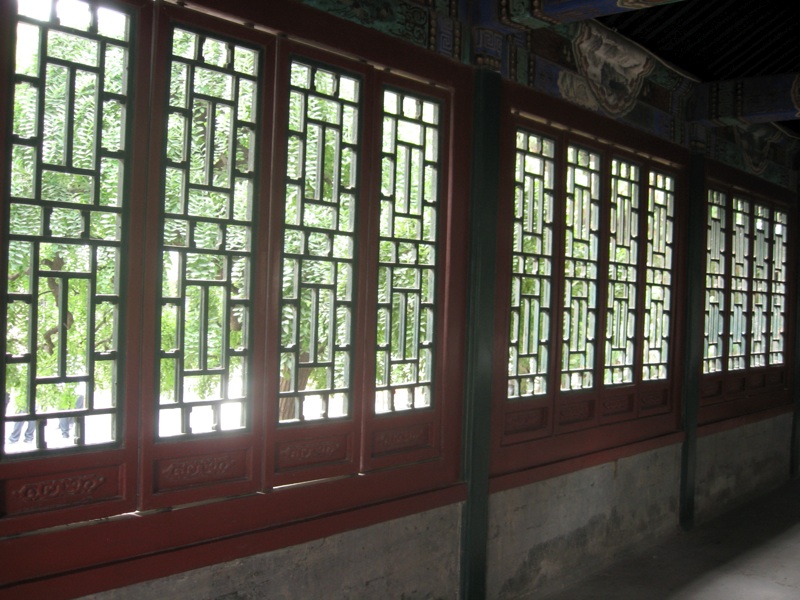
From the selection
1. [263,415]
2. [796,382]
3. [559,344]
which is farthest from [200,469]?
[796,382]

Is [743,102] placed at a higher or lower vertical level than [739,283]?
higher

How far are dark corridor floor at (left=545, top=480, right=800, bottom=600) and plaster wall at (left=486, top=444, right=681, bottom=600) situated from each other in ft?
0.41

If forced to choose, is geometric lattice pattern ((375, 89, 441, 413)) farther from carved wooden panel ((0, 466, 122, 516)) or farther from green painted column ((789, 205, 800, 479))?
green painted column ((789, 205, 800, 479))

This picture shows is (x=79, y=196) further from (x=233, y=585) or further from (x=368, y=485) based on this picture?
(x=368, y=485)

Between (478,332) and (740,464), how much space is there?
170 inches

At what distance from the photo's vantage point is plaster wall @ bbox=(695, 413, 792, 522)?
268 inches

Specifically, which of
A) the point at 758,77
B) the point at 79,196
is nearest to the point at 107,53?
the point at 79,196

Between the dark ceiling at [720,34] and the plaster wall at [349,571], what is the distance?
332cm

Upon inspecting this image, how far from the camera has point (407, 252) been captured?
397 centimetres

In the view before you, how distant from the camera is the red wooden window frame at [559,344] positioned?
4.50m

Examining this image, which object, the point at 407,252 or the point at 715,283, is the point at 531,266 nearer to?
the point at 407,252

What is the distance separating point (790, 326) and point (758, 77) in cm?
320

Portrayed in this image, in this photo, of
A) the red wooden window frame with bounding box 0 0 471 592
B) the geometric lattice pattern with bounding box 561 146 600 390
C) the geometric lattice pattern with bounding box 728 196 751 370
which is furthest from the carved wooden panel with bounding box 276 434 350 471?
the geometric lattice pattern with bounding box 728 196 751 370

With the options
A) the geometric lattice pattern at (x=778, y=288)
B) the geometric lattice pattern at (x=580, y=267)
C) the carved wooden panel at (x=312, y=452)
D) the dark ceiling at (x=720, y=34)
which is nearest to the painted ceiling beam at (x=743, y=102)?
the dark ceiling at (x=720, y=34)
